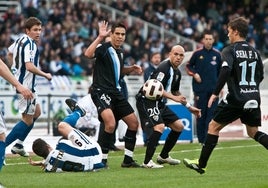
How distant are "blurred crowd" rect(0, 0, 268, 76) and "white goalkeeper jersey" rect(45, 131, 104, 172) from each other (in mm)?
16910

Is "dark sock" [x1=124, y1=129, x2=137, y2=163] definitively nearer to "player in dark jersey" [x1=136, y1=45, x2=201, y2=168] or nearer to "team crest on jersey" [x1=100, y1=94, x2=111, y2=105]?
"player in dark jersey" [x1=136, y1=45, x2=201, y2=168]

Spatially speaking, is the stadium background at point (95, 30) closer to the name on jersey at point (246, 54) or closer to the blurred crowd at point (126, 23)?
the blurred crowd at point (126, 23)

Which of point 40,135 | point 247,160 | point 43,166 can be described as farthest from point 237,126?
point 43,166

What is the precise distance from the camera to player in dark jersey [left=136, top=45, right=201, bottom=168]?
1555 cm

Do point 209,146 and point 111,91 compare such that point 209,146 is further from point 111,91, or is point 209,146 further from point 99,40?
point 99,40

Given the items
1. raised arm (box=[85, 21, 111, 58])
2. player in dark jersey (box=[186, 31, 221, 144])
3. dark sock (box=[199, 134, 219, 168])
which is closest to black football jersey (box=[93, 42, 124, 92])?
raised arm (box=[85, 21, 111, 58])

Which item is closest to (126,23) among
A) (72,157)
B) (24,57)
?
(24,57)

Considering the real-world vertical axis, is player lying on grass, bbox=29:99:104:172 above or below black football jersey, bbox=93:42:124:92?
below

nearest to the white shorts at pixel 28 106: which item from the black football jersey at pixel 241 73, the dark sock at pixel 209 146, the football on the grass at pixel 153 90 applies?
the football on the grass at pixel 153 90

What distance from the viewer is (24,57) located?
54.9ft

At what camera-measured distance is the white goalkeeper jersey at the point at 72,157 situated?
14.5 metres

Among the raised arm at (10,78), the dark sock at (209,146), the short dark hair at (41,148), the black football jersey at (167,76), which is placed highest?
the raised arm at (10,78)

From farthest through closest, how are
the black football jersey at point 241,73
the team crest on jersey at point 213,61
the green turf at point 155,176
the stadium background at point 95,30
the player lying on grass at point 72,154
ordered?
the stadium background at point 95,30 → the team crest on jersey at point 213,61 → the player lying on grass at point 72,154 → the black football jersey at point 241,73 → the green turf at point 155,176

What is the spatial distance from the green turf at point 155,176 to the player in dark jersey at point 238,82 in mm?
647
